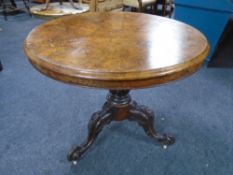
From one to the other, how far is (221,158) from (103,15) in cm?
99

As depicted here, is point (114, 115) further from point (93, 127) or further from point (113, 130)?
point (113, 130)

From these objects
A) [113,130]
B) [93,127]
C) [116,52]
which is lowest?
[113,130]

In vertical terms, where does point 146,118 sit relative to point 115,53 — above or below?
below

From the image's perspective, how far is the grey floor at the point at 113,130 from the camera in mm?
1045

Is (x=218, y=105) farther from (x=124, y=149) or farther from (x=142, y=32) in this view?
(x=142, y=32)

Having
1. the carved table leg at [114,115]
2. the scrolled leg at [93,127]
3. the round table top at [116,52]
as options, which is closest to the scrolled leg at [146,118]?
the carved table leg at [114,115]

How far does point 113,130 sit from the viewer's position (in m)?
1.25

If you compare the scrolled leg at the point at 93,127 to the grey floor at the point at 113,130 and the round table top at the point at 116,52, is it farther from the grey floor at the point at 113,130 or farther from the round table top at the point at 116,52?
the round table top at the point at 116,52

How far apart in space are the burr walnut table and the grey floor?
16 cm

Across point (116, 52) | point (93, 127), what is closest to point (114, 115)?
point (93, 127)

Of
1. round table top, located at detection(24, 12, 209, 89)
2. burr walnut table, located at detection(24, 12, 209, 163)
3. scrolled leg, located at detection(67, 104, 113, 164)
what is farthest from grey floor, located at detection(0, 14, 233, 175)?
round table top, located at detection(24, 12, 209, 89)

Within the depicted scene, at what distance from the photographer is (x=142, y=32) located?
2.74 feet

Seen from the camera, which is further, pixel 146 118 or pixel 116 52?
pixel 146 118

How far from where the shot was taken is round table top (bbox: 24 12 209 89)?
1.84ft
